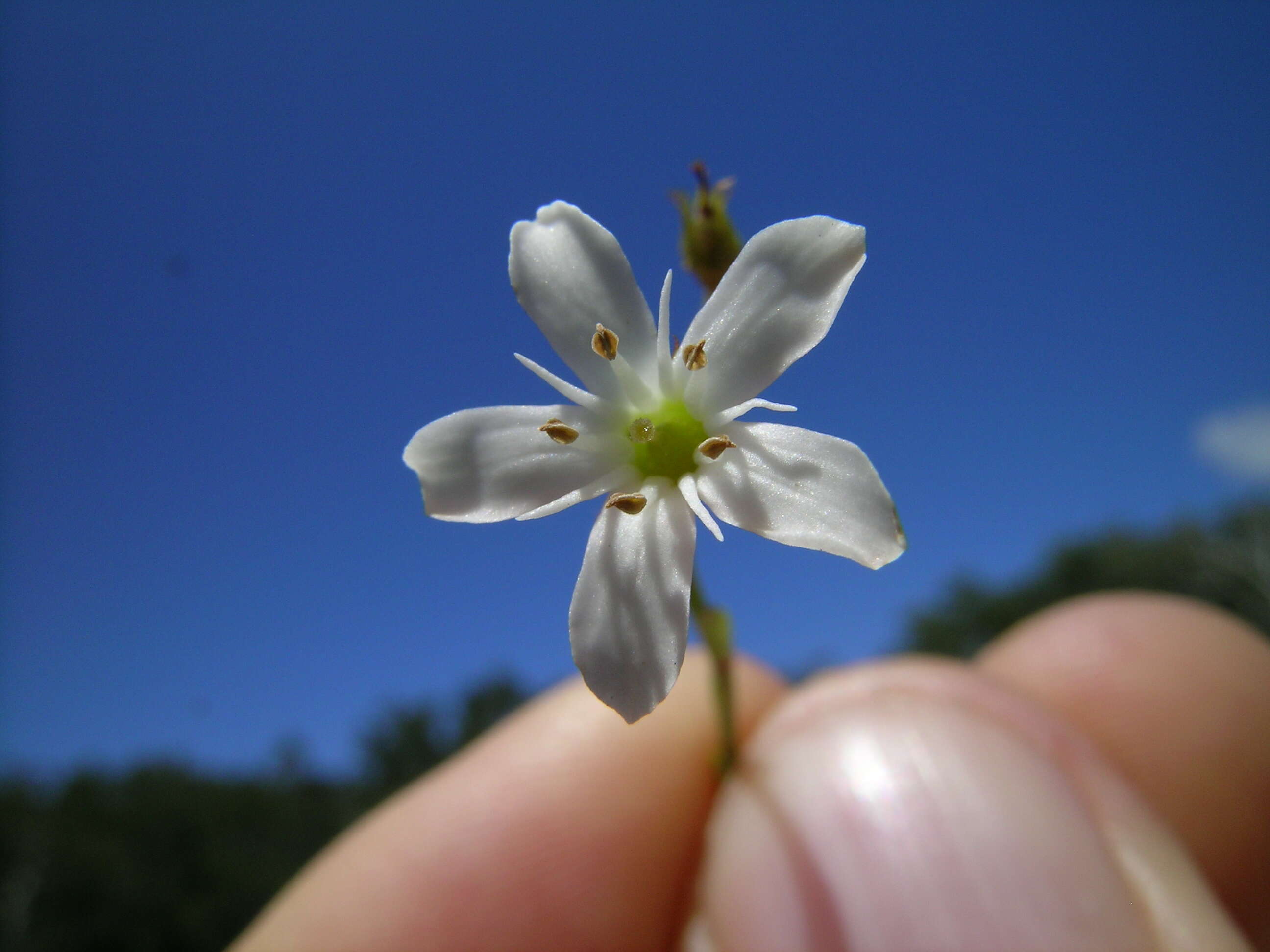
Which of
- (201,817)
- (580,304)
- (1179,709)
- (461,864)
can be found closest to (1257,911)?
(1179,709)

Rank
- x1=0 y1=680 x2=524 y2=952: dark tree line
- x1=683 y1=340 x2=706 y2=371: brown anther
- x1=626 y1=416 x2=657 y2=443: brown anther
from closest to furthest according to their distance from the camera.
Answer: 1. x1=683 y1=340 x2=706 y2=371: brown anther
2. x1=626 y1=416 x2=657 y2=443: brown anther
3. x1=0 y1=680 x2=524 y2=952: dark tree line

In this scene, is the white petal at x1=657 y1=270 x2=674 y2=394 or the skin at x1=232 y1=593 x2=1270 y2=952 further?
the skin at x1=232 y1=593 x2=1270 y2=952

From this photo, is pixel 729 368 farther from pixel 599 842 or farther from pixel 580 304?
pixel 599 842

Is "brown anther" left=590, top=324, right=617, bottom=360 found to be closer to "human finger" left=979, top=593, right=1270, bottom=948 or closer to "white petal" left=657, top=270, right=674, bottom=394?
"white petal" left=657, top=270, right=674, bottom=394

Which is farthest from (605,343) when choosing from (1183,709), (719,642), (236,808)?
(236,808)

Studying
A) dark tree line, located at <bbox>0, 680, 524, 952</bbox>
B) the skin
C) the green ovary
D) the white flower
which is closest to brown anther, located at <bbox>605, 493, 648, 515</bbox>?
the white flower

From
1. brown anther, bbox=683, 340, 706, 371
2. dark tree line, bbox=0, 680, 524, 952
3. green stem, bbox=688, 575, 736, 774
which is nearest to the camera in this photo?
brown anther, bbox=683, 340, 706, 371
